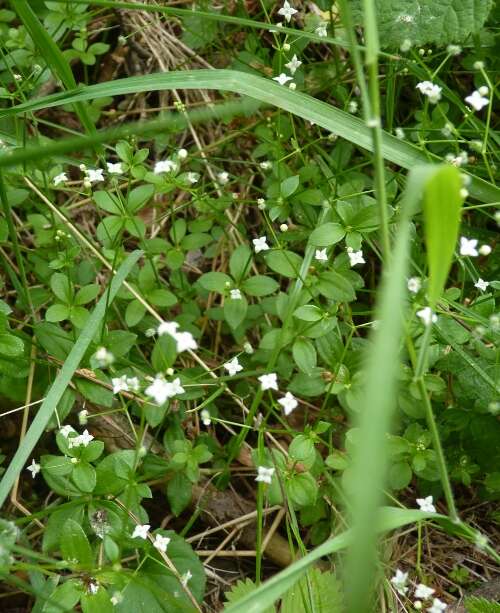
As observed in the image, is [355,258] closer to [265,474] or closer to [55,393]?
[265,474]

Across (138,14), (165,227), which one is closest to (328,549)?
(165,227)

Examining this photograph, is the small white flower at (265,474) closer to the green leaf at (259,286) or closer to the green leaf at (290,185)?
the green leaf at (259,286)

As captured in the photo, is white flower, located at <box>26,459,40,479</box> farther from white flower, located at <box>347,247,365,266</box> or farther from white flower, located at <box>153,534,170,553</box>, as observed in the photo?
white flower, located at <box>347,247,365,266</box>

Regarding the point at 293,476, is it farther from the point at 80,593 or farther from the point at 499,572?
the point at 499,572

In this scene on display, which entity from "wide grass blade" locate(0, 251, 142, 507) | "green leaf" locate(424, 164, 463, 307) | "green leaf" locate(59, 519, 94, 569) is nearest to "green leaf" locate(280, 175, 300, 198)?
"wide grass blade" locate(0, 251, 142, 507)

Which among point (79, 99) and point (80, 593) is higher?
point (79, 99)

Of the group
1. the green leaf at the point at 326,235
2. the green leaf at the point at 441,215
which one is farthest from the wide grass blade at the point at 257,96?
the green leaf at the point at 441,215
